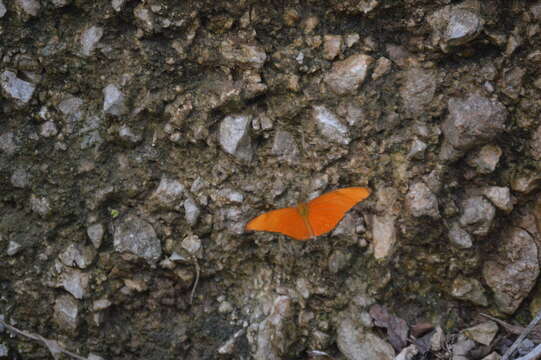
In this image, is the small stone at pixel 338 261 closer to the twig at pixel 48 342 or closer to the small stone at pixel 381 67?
the small stone at pixel 381 67

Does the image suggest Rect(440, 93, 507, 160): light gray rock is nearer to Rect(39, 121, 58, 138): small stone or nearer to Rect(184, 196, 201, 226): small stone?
Rect(184, 196, 201, 226): small stone

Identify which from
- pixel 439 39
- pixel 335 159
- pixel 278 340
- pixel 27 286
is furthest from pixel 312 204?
pixel 27 286

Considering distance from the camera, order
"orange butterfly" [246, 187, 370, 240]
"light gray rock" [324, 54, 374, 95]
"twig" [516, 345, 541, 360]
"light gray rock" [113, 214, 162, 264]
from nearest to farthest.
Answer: "twig" [516, 345, 541, 360] < "orange butterfly" [246, 187, 370, 240] < "light gray rock" [324, 54, 374, 95] < "light gray rock" [113, 214, 162, 264]

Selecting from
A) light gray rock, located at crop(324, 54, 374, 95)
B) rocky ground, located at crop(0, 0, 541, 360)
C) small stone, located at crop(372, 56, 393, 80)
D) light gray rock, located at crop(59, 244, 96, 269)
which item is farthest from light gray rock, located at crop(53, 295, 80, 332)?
small stone, located at crop(372, 56, 393, 80)

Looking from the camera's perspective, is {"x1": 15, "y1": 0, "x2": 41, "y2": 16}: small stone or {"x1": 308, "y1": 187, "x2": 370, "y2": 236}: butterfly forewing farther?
{"x1": 15, "y1": 0, "x2": 41, "y2": 16}: small stone

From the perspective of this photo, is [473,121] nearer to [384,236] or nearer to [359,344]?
[384,236]

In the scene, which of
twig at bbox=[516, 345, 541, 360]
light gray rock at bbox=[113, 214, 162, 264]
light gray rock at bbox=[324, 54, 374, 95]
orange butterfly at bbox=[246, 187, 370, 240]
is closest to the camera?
twig at bbox=[516, 345, 541, 360]
